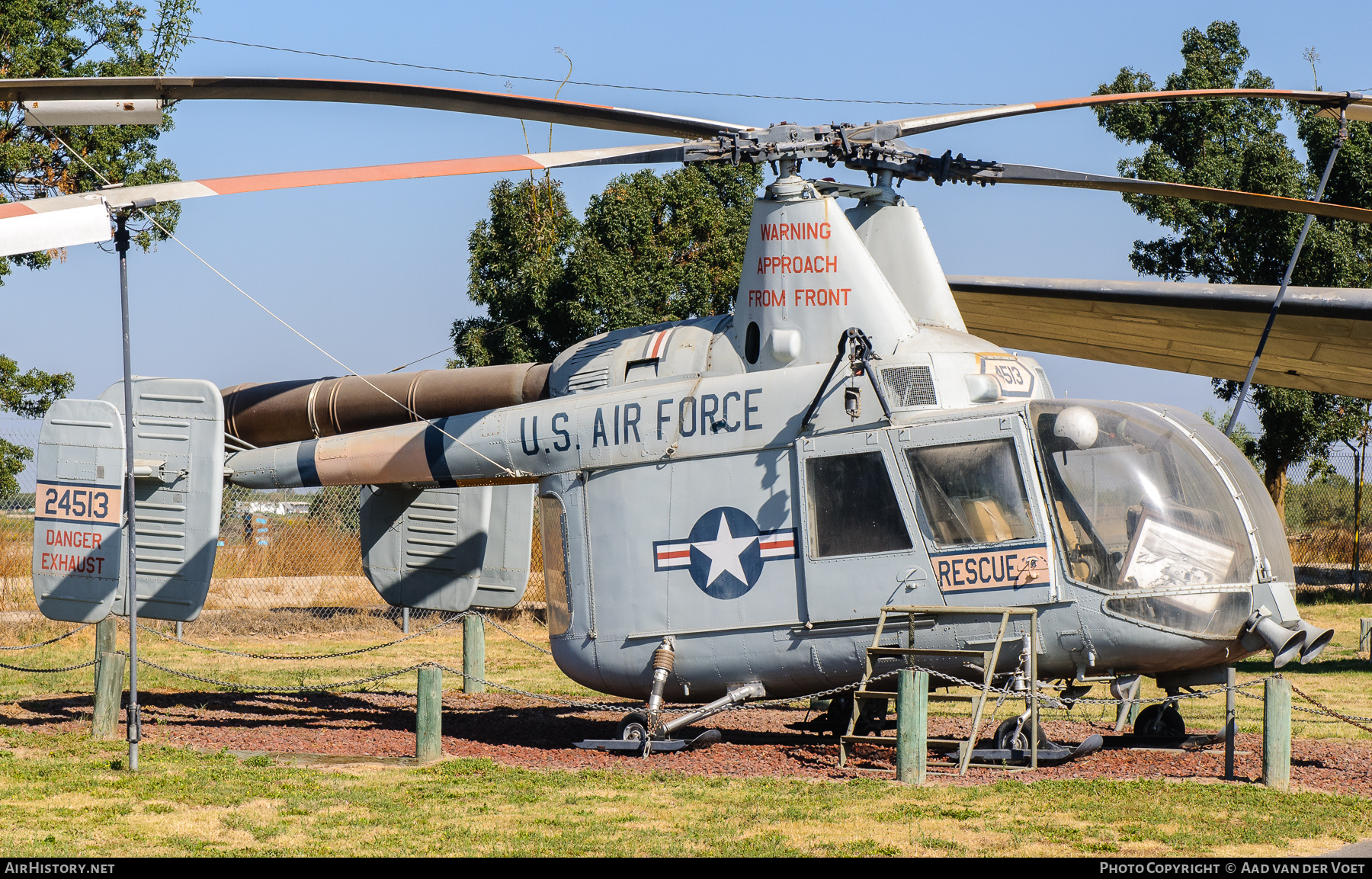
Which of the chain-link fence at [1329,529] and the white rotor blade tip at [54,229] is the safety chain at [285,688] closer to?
the white rotor blade tip at [54,229]

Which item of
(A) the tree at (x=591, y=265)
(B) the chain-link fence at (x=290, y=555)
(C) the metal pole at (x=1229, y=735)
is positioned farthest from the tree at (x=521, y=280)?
(C) the metal pole at (x=1229, y=735)

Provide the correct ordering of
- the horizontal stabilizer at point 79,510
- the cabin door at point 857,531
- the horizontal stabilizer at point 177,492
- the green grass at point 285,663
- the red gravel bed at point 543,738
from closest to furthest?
1. the red gravel bed at point 543,738
2. the cabin door at point 857,531
3. the horizontal stabilizer at point 79,510
4. the horizontal stabilizer at point 177,492
5. the green grass at point 285,663

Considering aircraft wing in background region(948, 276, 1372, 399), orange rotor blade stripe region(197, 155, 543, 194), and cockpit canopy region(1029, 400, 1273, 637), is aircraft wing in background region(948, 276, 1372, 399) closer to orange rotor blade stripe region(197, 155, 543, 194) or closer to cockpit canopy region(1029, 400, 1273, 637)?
cockpit canopy region(1029, 400, 1273, 637)

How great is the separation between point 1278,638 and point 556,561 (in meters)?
5.81

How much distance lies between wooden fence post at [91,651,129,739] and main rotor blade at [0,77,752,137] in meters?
4.98

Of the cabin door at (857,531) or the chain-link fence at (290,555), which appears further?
the chain-link fence at (290,555)

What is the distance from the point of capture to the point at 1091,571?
8.98m

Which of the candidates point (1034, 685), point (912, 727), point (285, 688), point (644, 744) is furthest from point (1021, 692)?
point (285, 688)

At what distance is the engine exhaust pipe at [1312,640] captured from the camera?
28.6ft

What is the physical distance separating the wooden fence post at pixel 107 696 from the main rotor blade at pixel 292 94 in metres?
4.98

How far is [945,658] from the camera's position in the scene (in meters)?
9.53

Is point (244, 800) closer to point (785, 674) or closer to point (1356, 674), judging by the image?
point (785, 674)

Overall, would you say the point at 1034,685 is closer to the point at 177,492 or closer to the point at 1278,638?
the point at 1278,638

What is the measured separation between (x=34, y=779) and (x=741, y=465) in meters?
5.76
